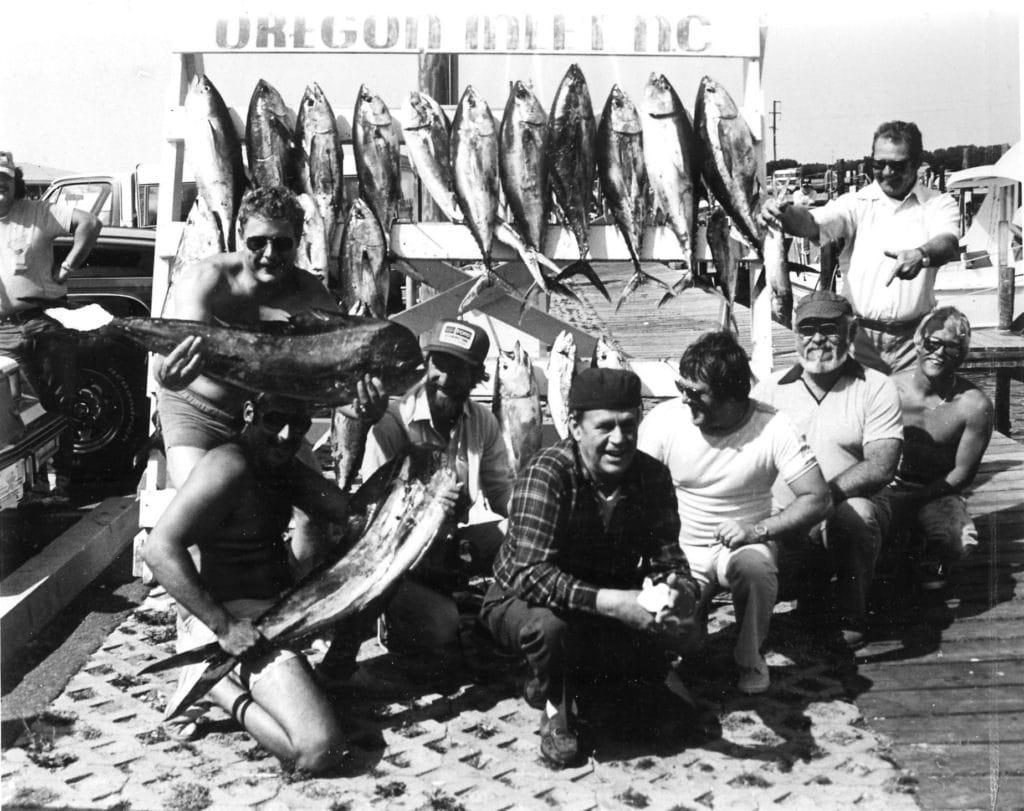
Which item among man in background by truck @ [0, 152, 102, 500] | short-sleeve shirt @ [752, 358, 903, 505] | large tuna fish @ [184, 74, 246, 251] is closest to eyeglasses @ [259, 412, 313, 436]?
large tuna fish @ [184, 74, 246, 251]

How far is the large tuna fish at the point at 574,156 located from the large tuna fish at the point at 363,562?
1.94 meters

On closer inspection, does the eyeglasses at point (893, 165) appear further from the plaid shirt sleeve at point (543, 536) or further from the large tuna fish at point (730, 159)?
the plaid shirt sleeve at point (543, 536)

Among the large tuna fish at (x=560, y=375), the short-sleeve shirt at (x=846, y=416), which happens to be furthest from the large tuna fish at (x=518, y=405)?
the short-sleeve shirt at (x=846, y=416)

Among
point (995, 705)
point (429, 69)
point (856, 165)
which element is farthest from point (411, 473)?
point (856, 165)

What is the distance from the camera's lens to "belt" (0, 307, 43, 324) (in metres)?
7.41

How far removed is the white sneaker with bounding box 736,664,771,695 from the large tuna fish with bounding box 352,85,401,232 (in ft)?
8.98

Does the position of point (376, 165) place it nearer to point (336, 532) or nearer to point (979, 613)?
point (336, 532)

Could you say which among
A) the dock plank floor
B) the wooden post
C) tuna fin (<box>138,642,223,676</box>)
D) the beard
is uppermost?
the wooden post

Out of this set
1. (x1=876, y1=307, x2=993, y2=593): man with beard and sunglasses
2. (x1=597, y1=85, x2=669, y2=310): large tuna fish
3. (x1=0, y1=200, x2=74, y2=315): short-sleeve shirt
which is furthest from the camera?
(x1=0, y1=200, x2=74, y2=315): short-sleeve shirt

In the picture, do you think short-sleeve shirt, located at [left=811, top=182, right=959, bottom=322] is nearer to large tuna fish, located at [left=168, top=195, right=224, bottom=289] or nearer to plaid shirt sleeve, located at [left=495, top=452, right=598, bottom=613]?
plaid shirt sleeve, located at [left=495, top=452, right=598, bottom=613]

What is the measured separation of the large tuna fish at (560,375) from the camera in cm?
566

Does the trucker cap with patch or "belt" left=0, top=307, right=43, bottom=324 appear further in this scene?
"belt" left=0, top=307, right=43, bottom=324

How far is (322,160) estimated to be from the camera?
18.6 feet

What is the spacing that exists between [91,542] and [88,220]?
102 inches
